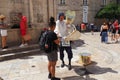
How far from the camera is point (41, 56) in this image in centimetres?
995

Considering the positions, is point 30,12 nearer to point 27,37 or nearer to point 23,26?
point 23,26

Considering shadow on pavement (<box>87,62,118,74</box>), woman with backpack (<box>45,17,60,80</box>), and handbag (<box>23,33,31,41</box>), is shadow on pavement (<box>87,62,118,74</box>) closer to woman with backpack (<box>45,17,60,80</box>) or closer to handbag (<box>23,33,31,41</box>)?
woman with backpack (<box>45,17,60,80</box>)

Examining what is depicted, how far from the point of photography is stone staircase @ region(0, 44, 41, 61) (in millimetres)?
9430

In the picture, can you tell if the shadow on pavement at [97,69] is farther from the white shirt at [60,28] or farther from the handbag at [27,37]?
the handbag at [27,37]

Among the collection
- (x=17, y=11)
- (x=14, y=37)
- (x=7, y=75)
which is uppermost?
(x=17, y=11)

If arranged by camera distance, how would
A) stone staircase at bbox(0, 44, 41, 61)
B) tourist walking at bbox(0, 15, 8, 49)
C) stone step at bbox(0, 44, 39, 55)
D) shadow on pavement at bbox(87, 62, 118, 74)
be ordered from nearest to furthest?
shadow on pavement at bbox(87, 62, 118, 74) → stone staircase at bbox(0, 44, 41, 61) → stone step at bbox(0, 44, 39, 55) → tourist walking at bbox(0, 15, 8, 49)

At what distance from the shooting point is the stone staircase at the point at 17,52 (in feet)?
30.9

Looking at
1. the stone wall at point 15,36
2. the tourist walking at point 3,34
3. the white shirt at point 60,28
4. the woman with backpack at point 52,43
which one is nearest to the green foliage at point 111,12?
the stone wall at point 15,36

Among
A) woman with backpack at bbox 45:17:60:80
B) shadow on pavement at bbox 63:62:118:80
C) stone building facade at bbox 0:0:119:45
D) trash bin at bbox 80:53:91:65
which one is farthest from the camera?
stone building facade at bbox 0:0:119:45

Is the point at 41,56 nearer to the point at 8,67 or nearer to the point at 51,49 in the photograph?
the point at 8,67

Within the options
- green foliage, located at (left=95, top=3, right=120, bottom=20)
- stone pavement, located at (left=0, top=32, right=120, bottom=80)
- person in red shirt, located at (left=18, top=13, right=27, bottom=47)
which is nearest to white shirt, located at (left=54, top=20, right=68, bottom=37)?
stone pavement, located at (left=0, top=32, right=120, bottom=80)

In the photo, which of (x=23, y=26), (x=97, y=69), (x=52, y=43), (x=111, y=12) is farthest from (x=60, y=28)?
(x=111, y=12)

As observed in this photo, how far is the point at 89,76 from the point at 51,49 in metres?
1.71

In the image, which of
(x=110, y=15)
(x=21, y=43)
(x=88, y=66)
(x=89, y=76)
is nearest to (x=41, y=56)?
(x=21, y=43)
